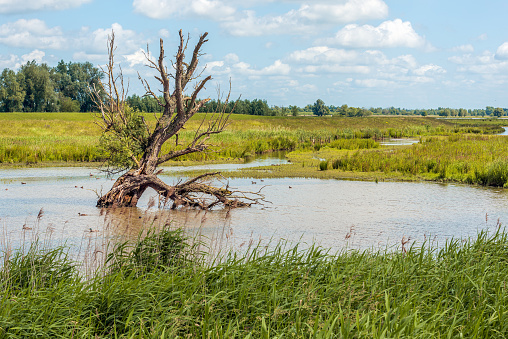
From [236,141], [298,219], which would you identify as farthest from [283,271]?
[236,141]

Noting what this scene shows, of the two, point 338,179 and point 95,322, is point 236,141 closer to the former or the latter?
point 338,179

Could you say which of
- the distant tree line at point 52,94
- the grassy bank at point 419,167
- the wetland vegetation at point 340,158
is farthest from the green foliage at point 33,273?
the distant tree line at point 52,94

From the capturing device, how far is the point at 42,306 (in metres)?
5.23

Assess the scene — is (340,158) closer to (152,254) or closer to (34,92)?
(152,254)

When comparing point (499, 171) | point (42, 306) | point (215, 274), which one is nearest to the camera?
point (42, 306)

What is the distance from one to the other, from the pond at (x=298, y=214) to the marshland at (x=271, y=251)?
0.25 ft

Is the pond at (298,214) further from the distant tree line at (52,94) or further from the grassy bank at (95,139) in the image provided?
the distant tree line at (52,94)

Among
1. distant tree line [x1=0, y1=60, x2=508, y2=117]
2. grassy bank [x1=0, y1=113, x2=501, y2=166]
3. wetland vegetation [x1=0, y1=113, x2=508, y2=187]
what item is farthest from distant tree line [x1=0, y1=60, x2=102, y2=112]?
wetland vegetation [x1=0, y1=113, x2=508, y2=187]

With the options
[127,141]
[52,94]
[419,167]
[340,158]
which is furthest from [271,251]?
[52,94]

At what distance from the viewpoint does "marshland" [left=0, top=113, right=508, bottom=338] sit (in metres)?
5.23

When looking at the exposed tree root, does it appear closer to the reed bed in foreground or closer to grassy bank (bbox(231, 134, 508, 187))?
grassy bank (bbox(231, 134, 508, 187))

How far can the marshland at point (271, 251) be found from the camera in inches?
206

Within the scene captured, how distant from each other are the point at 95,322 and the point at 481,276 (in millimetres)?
5059

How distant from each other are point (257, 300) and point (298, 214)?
882cm
